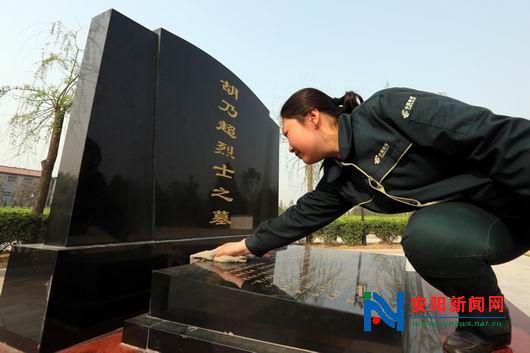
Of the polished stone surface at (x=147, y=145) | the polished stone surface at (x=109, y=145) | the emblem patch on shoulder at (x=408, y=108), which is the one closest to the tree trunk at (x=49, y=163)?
the polished stone surface at (x=147, y=145)

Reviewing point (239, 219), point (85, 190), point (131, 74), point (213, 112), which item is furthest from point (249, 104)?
point (85, 190)

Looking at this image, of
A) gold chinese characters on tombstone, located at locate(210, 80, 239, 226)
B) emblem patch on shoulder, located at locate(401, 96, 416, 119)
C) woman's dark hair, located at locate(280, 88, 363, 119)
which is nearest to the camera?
emblem patch on shoulder, located at locate(401, 96, 416, 119)

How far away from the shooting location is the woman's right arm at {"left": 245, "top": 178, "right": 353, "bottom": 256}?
1.64m

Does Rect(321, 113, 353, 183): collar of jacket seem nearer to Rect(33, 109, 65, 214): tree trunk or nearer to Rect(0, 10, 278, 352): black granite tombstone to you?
Rect(0, 10, 278, 352): black granite tombstone

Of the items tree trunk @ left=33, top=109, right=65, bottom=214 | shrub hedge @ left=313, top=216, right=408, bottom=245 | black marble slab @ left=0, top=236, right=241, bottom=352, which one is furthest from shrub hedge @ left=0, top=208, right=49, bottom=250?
shrub hedge @ left=313, top=216, right=408, bottom=245

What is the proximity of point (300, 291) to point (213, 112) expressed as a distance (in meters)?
1.96

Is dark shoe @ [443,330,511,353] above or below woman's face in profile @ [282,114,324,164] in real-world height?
below

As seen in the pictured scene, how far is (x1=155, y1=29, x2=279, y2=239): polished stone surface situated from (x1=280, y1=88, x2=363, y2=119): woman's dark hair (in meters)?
1.21

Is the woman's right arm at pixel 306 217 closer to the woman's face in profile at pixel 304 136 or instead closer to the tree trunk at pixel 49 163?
the woman's face in profile at pixel 304 136

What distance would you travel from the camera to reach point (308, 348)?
4.03 ft

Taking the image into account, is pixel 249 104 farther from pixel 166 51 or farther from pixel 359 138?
pixel 359 138

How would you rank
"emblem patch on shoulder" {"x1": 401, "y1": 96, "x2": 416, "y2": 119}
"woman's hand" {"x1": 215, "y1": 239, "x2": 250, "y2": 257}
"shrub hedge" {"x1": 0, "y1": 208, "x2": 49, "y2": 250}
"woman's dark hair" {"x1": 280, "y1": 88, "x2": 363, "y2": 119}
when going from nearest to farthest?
"emblem patch on shoulder" {"x1": 401, "y1": 96, "x2": 416, "y2": 119} < "woman's dark hair" {"x1": 280, "y1": 88, "x2": 363, "y2": 119} < "woman's hand" {"x1": 215, "y1": 239, "x2": 250, "y2": 257} < "shrub hedge" {"x1": 0, "y1": 208, "x2": 49, "y2": 250}

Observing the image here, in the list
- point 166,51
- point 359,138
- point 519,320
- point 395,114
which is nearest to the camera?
point 395,114

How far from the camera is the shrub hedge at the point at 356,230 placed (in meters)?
12.0
